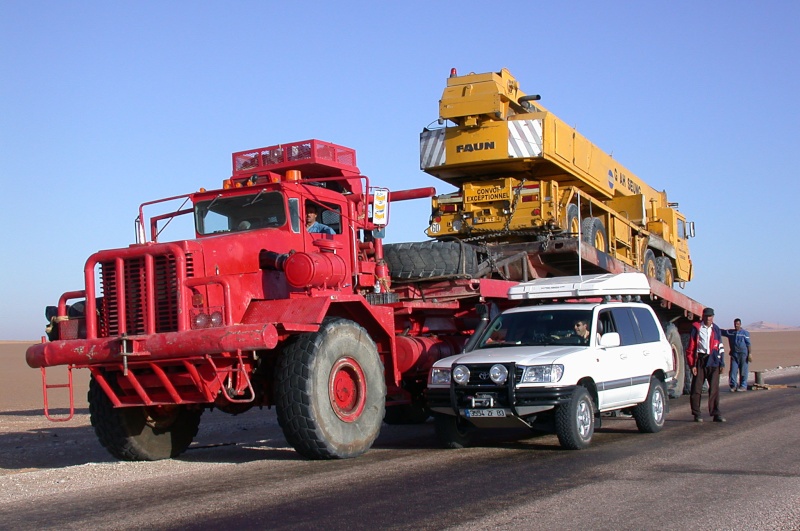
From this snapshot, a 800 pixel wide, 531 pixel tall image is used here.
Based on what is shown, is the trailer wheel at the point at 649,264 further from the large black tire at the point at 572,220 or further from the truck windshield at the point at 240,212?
the truck windshield at the point at 240,212

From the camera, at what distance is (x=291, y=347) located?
1002 cm

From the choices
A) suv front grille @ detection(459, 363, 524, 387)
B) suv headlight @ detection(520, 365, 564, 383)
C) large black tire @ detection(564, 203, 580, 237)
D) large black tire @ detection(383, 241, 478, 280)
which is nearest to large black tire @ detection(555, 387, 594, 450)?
suv headlight @ detection(520, 365, 564, 383)

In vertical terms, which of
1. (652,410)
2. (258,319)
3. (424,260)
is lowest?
(652,410)

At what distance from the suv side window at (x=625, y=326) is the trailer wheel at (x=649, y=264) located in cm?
863

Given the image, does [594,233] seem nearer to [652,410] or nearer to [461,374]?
[652,410]

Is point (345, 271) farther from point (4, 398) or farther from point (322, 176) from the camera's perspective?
point (4, 398)

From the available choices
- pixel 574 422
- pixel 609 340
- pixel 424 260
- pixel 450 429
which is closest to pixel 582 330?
pixel 609 340

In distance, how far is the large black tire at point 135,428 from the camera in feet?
34.8

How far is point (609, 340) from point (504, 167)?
564 cm

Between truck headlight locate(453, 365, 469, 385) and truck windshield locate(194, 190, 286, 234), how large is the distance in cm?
275

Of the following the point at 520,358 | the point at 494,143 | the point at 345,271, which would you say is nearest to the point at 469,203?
the point at 494,143

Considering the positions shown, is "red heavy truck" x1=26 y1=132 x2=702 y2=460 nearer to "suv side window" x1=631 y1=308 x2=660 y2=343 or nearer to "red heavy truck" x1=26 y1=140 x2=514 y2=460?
"red heavy truck" x1=26 y1=140 x2=514 y2=460

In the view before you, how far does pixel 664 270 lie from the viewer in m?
22.1

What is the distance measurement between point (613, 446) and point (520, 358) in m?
1.56
